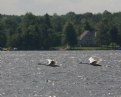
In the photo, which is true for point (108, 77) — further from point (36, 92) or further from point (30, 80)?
point (36, 92)

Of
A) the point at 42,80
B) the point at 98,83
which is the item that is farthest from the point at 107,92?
the point at 42,80

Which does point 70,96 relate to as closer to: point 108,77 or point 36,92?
point 36,92

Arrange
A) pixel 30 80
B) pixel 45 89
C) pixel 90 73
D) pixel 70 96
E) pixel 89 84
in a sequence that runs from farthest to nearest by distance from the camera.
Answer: pixel 90 73 → pixel 30 80 → pixel 89 84 → pixel 45 89 → pixel 70 96

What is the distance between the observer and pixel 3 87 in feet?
294

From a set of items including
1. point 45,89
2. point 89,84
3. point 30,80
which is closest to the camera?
point 45,89

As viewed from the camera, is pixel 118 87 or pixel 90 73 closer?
pixel 118 87

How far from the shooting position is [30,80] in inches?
3947

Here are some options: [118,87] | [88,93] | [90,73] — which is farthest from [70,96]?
[90,73]

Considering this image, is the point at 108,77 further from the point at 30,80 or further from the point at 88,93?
the point at 88,93

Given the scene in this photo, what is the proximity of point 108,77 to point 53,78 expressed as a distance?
23.9 ft

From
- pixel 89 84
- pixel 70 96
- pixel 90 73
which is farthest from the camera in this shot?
pixel 90 73

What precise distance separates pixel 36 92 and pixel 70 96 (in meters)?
5.59

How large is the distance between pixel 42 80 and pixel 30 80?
155 centimetres

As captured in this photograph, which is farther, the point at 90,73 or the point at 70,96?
the point at 90,73
